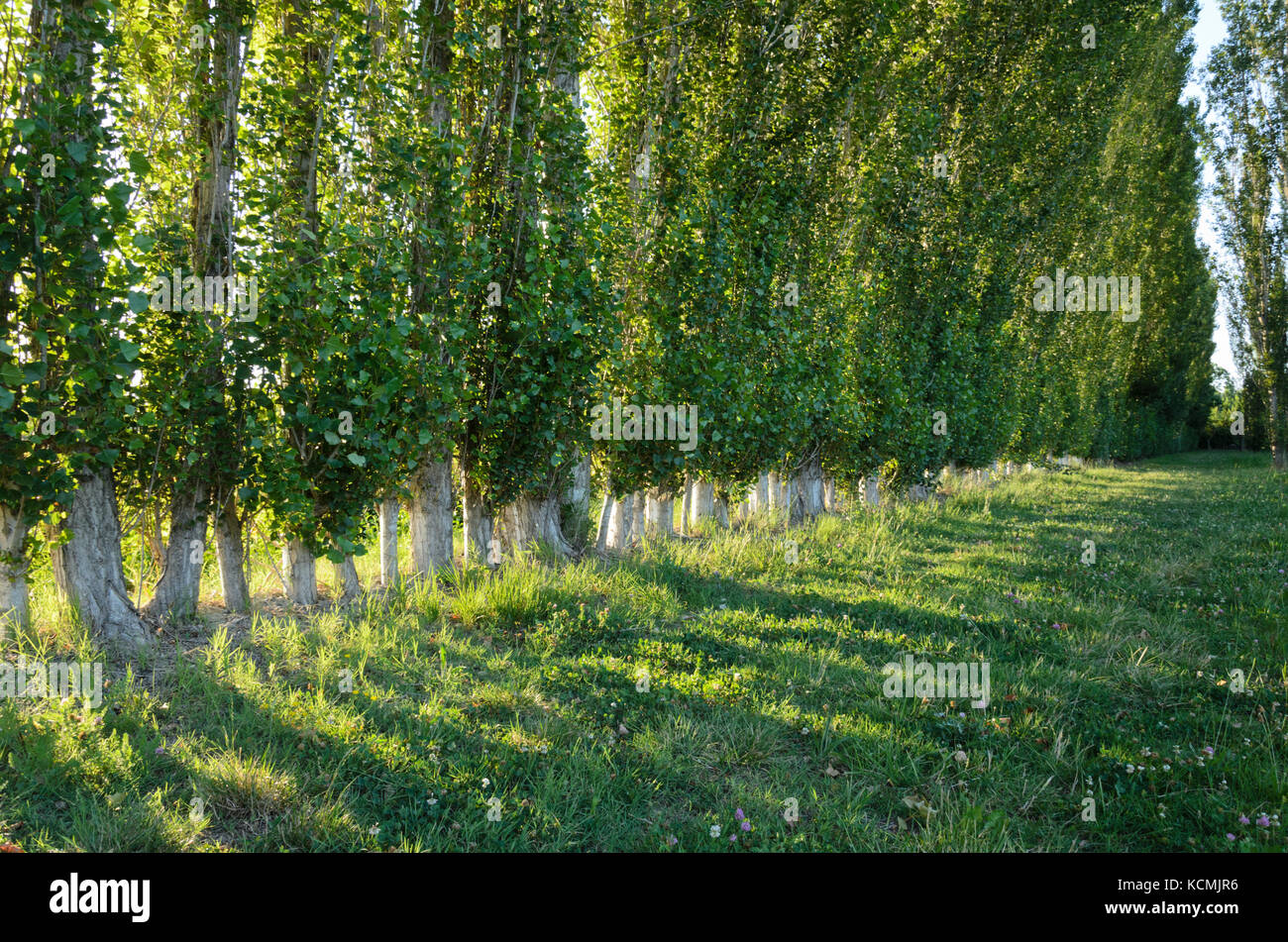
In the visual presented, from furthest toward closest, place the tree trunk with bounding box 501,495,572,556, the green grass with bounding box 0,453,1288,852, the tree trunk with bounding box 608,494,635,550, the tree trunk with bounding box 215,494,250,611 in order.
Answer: the tree trunk with bounding box 608,494,635,550
the tree trunk with bounding box 501,495,572,556
the tree trunk with bounding box 215,494,250,611
the green grass with bounding box 0,453,1288,852

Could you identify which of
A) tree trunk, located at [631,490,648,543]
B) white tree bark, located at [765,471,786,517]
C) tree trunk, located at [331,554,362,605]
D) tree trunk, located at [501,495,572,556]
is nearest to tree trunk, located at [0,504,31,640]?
tree trunk, located at [331,554,362,605]

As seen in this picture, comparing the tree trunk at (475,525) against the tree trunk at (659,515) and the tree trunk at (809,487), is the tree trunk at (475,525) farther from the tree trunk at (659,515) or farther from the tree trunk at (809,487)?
the tree trunk at (809,487)

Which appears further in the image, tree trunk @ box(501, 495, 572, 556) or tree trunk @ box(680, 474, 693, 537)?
tree trunk @ box(680, 474, 693, 537)

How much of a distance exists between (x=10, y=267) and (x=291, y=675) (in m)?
2.60

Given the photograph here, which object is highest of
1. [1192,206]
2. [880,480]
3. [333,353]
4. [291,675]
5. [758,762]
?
[1192,206]

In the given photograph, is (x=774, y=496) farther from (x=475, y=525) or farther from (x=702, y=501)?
(x=475, y=525)

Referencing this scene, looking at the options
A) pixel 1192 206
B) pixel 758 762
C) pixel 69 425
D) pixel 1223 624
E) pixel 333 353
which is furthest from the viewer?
pixel 1192 206

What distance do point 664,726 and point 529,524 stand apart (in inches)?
134

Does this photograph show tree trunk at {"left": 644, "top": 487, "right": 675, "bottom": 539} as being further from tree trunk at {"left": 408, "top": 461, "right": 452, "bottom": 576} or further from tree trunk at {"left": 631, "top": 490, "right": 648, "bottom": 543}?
tree trunk at {"left": 408, "top": 461, "right": 452, "bottom": 576}

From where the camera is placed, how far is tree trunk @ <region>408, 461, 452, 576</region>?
607 centimetres

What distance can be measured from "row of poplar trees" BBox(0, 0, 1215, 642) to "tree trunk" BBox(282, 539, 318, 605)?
0.8 inches
